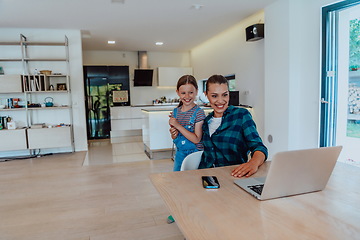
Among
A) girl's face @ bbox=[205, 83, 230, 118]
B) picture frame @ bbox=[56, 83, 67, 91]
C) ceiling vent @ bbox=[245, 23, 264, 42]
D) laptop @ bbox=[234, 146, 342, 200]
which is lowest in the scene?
laptop @ bbox=[234, 146, 342, 200]

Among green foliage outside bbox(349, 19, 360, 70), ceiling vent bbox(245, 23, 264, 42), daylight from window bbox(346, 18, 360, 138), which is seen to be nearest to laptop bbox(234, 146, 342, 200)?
daylight from window bbox(346, 18, 360, 138)

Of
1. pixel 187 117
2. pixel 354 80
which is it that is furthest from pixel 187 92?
pixel 354 80

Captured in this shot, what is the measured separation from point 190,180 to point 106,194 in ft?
6.85

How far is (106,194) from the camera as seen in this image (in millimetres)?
2945

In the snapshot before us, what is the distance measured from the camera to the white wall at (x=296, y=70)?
3.50m

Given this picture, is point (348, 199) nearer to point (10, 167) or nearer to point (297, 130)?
point (297, 130)

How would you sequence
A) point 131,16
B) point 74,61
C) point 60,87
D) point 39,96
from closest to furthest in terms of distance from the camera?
point 131,16 < point 60,87 < point 39,96 < point 74,61

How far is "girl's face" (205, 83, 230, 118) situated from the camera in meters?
1.47

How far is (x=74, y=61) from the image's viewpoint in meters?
5.27

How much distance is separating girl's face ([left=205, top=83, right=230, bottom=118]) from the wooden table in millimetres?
526

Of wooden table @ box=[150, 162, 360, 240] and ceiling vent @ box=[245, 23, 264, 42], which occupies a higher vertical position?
ceiling vent @ box=[245, 23, 264, 42]

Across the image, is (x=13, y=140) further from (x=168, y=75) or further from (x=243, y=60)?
(x=243, y=60)

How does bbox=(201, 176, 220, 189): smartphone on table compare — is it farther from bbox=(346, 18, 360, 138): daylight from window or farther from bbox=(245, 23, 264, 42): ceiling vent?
bbox=(245, 23, 264, 42): ceiling vent

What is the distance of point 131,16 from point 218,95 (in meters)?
3.46
